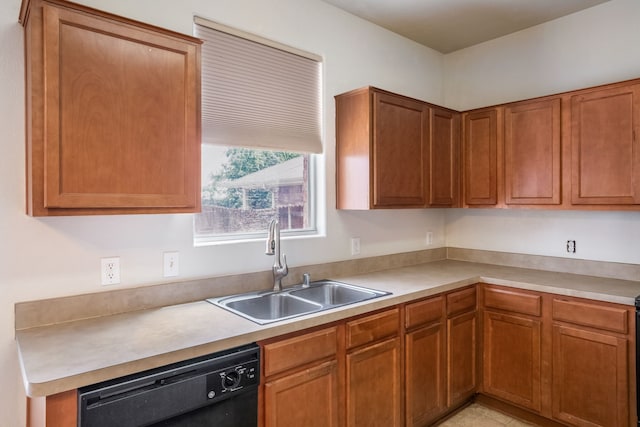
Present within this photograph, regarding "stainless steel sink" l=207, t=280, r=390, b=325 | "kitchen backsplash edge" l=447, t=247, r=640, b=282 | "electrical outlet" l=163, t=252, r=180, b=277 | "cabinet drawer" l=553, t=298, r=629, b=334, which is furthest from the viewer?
"kitchen backsplash edge" l=447, t=247, r=640, b=282

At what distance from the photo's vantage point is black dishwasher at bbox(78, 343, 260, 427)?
4.13 ft

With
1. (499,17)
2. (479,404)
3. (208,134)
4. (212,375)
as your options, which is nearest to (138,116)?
(208,134)

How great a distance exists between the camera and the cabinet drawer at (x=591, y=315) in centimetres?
221

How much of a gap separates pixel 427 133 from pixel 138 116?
201 centimetres

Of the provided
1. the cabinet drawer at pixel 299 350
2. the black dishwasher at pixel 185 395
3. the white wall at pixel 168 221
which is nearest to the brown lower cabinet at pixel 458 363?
the cabinet drawer at pixel 299 350

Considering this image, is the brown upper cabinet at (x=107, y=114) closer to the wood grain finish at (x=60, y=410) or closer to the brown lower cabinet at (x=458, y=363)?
the wood grain finish at (x=60, y=410)

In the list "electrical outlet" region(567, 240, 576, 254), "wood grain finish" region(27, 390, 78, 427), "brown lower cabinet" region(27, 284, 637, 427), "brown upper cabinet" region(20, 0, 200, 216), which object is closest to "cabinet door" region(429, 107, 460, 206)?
"brown lower cabinet" region(27, 284, 637, 427)

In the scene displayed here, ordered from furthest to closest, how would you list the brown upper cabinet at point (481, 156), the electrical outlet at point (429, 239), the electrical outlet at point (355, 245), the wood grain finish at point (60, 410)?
the electrical outlet at point (429, 239) < the brown upper cabinet at point (481, 156) < the electrical outlet at point (355, 245) < the wood grain finish at point (60, 410)

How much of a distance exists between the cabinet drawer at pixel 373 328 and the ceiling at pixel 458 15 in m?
2.06

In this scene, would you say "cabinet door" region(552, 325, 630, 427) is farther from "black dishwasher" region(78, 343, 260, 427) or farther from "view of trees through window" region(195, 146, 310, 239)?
"black dishwasher" region(78, 343, 260, 427)

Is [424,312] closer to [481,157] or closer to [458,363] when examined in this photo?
[458,363]

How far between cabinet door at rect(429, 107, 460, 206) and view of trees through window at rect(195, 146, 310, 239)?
97cm

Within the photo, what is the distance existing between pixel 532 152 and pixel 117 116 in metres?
2.61

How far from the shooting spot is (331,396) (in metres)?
1.92
